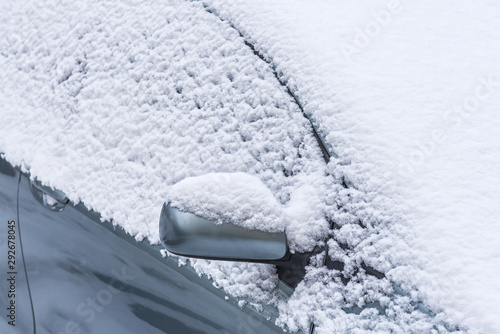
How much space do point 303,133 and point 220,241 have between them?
378 millimetres

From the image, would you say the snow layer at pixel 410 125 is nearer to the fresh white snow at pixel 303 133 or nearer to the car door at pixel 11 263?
the fresh white snow at pixel 303 133

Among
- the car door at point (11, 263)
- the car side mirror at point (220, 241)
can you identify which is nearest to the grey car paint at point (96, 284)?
the car door at point (11, 263)

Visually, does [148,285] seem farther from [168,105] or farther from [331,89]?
[331,89]

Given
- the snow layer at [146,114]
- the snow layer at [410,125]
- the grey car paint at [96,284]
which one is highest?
the snow layer at [410,125]

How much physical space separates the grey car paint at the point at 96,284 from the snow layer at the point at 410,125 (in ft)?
0.84

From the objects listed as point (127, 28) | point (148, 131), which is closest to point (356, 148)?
point (148, 131)

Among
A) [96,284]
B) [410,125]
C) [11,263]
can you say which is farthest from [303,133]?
[11,263]

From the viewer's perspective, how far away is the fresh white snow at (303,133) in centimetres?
123

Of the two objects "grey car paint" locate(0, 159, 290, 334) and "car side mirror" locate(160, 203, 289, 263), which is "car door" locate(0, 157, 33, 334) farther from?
"car side mirror" locate(160, 203, 289, 263)

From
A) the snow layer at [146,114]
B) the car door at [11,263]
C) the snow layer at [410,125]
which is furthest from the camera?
the car door at [11,263]

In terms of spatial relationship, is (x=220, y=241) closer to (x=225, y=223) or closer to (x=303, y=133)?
(x=225, y=223)

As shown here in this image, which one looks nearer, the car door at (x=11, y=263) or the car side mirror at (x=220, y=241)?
the car side mirror at (x=220, y=241)

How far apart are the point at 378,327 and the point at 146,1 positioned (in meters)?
1.29

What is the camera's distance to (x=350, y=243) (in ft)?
4.30
